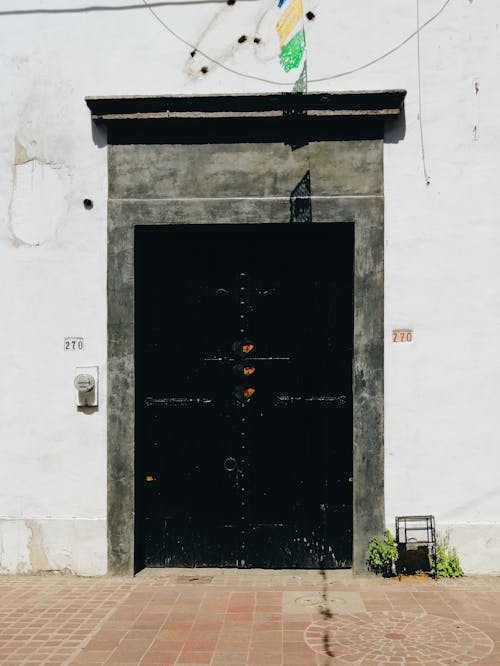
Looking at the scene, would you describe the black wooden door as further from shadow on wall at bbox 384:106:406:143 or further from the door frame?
shadow on wall at bbox 384:106:406:143

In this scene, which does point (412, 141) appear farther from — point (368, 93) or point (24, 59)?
point (24, 59)

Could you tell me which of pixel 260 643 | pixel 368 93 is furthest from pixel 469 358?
pixel 260 643

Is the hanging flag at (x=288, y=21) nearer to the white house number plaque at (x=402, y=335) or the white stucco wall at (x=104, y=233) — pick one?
the white stucco wall at (x=104, y=233)

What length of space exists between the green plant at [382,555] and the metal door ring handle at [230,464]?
4.39 feet

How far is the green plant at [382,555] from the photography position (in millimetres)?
6105

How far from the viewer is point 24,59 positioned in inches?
254

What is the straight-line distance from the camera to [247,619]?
5176mm

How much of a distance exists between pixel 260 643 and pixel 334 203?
3.54 metres

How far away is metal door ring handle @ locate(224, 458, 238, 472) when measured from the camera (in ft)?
21.3

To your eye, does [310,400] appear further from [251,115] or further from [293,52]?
[293,52]

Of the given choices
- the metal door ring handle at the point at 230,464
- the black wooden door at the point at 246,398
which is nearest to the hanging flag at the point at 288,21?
the black wooden door at the point at 246,398

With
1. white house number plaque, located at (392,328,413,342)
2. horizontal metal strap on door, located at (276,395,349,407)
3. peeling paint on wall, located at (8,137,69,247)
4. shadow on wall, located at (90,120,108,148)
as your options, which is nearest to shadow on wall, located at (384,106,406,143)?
white house number plaque, located at (392,328,413,342)

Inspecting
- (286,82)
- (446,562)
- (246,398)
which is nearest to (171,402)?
(246,398)

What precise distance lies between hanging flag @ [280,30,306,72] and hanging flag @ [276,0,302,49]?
0.05 m
